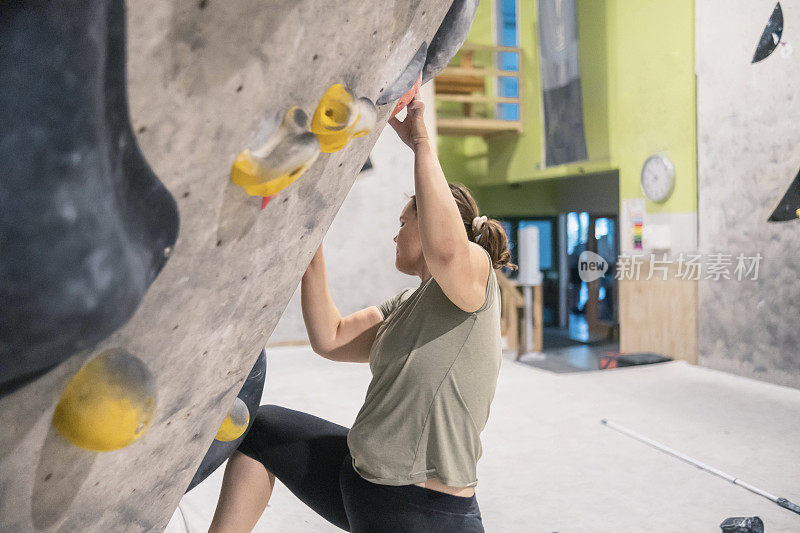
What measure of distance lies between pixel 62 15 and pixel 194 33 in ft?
0.26

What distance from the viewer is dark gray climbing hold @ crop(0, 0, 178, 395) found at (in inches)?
14.5

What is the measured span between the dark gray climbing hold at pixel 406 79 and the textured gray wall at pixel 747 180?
4787 millimetres

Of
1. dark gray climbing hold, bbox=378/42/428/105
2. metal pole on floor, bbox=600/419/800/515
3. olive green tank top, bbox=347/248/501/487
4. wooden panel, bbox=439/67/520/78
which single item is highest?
wooden panel, bbox=439/67/520/78

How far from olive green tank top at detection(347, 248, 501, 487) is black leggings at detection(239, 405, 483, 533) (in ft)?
0.12

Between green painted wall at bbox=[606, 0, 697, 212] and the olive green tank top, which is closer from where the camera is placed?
the olive green tank top

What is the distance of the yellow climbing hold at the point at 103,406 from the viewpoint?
48 cm

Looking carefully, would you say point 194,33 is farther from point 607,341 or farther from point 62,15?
point 607,341

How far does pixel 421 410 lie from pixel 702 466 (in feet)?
7.19

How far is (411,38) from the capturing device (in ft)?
2.04

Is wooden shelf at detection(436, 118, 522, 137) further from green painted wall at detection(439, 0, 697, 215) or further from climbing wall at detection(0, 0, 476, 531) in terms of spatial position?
climbing wall at detection(0, 0, 476, 531)

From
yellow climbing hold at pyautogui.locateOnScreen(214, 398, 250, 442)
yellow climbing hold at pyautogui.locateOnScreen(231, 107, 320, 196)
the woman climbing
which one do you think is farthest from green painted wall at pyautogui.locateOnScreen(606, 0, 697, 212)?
yellow climbing hold at pyautogui.locateOnScreen(231, 107, 320, 196)

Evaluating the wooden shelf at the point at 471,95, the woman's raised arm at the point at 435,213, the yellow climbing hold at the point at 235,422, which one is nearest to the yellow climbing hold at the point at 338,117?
the woman's raised arm at the point at 435,213

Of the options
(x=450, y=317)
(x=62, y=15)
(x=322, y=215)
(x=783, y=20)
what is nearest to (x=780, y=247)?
(x=783, y=20)

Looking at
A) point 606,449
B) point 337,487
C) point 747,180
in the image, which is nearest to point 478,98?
point 747,180
